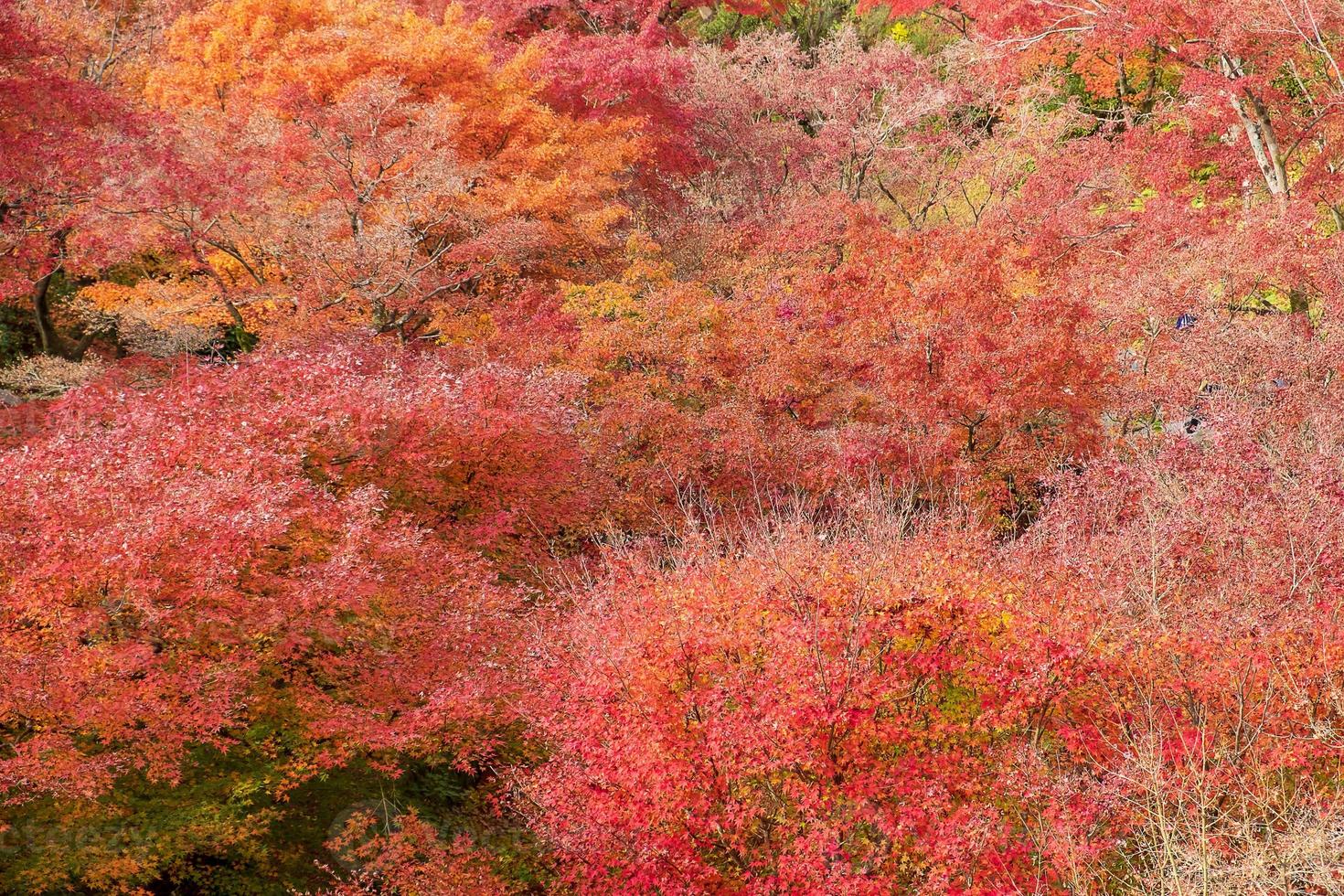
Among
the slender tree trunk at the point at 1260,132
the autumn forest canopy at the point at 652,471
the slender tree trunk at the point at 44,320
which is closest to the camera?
the autumn forest canopy at the point at 652,471

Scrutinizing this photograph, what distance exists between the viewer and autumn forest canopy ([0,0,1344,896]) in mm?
8852

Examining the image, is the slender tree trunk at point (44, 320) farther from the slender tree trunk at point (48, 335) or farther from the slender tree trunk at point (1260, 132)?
the slender tree trunk at point (1260, 132)

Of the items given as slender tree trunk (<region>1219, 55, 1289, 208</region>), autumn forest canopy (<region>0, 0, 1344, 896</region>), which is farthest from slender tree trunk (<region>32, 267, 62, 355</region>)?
slender tree trunk (<region>1219, 55, 1289, 208</region>)

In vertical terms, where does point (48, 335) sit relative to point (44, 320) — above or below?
below

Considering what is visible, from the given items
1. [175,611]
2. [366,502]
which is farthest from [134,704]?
[366,502]

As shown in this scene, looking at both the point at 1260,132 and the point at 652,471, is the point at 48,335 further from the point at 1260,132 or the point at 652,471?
the point at 1260,132

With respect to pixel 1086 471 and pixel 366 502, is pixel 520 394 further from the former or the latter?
pixel 1086 471

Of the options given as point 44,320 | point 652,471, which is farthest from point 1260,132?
point 44,320

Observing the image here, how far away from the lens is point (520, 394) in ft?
50.0

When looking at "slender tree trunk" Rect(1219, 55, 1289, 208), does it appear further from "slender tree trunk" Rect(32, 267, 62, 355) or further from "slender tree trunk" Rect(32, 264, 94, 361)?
"slender tree trunk" Rect(32, 267, 62, 355)

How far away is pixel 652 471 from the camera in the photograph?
16156 millimetres

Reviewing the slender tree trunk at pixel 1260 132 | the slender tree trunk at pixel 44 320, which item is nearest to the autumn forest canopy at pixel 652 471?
the slender tree trunk at pixel 1260 132

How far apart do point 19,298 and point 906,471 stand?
19.5 m

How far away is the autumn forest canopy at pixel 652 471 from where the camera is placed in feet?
29.0
